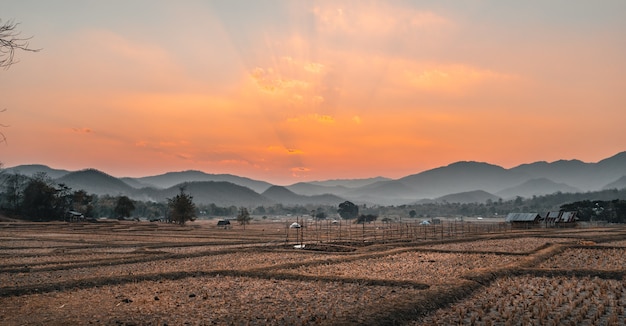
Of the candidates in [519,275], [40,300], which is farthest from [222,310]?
[519,275]

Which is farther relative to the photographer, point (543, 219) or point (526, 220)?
point (543, 219)

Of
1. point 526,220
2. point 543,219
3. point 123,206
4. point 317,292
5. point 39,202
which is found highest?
point 39,202

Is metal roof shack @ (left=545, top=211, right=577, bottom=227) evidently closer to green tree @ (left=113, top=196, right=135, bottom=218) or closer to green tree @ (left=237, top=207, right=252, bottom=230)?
green tree @ (left=237, top=207, right=252, bottom=230)

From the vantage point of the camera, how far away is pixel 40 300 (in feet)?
57.9

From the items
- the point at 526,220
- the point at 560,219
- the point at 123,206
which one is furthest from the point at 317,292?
the point at 123,206

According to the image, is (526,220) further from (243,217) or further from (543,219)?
(243,217)

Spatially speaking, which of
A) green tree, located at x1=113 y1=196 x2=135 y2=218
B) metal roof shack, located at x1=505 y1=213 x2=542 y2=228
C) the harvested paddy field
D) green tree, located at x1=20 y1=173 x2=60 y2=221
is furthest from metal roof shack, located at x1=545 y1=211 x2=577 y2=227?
green tree, located at x1=20 y1=173 x2=60 y2=221

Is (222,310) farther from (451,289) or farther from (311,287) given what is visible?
(451,289)

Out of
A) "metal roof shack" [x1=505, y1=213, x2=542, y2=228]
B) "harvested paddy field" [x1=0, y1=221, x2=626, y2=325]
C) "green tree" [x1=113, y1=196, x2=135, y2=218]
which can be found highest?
"green tree" [x1=113, y1=196, x2=135, y2=218]

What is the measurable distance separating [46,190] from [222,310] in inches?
4039

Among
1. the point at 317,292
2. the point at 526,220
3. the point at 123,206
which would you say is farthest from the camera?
the point at 123,206

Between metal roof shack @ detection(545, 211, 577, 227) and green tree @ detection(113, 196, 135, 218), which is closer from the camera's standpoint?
metal roof shack @ detection(545, 211, 577, 227)

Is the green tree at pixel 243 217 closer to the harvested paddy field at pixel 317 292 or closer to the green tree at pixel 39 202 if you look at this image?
the green tree at pixel 39 202

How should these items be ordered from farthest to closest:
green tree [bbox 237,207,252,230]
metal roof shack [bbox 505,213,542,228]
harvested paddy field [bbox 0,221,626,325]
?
green tree [bbox 237,207,252,230] → metal roof shack [bbox 505,213,542,228] → harvested paddy field [bbox 0,221,626,325]
